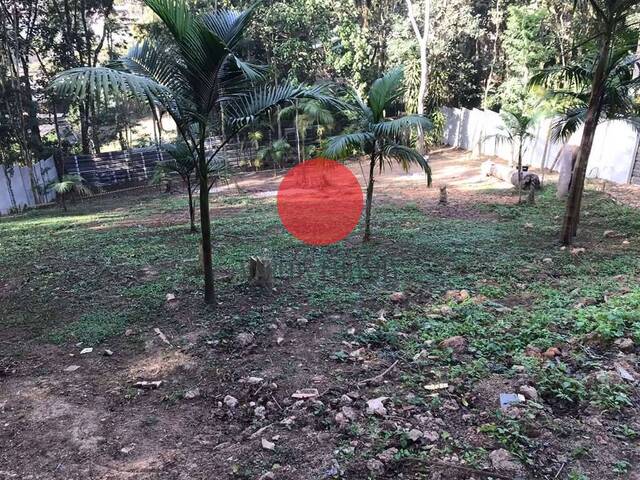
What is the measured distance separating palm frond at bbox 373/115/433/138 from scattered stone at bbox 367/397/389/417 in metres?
4.35

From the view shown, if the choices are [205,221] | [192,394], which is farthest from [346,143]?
[192,394]

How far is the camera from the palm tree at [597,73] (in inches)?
228

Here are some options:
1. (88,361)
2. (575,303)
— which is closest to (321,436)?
(88,361)

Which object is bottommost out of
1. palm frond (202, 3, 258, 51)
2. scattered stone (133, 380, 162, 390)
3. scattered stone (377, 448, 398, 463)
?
scattered stone (133, 380, 162, 390)

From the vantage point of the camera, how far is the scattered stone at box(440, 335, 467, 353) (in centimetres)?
375

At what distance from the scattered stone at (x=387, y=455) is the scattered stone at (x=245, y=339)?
1778 mm

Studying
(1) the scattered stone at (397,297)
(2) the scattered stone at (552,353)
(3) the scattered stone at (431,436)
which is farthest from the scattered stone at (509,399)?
(1) the scattered stone at (397,297)

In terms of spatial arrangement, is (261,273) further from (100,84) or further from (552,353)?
(552,353)

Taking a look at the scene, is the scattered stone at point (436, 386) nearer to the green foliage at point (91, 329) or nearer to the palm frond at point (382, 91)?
the green foliage at point (91, 329)

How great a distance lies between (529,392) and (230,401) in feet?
6.53

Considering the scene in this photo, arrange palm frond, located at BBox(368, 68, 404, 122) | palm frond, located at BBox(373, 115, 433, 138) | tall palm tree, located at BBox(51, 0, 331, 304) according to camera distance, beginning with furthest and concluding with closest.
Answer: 1. palm frond, located at BBox(368, 68, 404, 122)
2. palm frond, located at BBox(373, 115, 433, 138)
3. tall palm tree, located at BBox(51, 0, 331, 304)

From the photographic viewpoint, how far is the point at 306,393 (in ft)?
10.7

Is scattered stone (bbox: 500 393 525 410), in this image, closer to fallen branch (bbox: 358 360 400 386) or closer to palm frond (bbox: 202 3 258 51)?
fallen branch (bbox: 358 360 400 386)

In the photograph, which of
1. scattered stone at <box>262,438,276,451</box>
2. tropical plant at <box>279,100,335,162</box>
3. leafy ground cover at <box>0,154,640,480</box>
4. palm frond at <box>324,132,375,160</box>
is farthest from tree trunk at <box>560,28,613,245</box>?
tropical plant at <box>279,100,335,162</box>
